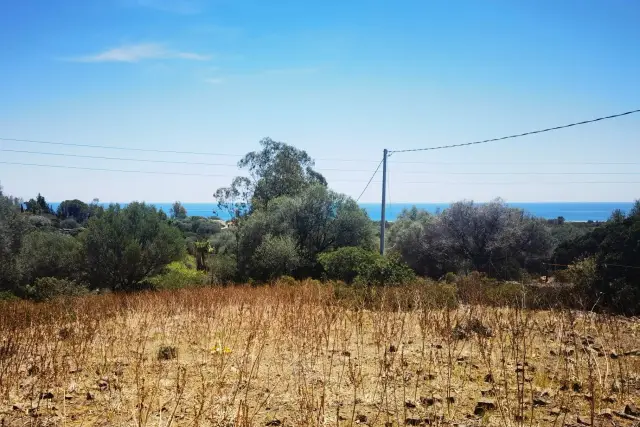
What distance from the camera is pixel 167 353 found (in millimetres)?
6316

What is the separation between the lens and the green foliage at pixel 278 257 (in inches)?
984

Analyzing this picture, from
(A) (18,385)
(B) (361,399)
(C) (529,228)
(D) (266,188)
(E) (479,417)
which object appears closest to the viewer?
(E) (479,417)

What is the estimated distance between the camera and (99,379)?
16.9 ft

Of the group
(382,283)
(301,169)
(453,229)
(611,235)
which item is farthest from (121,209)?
(611,235)

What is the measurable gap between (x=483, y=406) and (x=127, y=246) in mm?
25647

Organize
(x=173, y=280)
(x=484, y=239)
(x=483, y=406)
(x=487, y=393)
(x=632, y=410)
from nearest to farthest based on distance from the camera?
(x=632, y=410), (x=483, y=406), (x=487, y=393), (x=173, y=280), (x=484, y=239)

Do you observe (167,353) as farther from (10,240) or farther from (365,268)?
(10,240)

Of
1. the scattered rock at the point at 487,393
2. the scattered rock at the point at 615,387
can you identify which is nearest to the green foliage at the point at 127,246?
the scattered rock at the point at 487,393

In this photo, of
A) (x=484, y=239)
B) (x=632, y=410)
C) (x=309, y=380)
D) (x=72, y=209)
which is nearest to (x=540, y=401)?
(x=632, y=410)

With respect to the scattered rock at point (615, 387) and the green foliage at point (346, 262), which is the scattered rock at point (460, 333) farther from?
the green foliage at point (346, 262)

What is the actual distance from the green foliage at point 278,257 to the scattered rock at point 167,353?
59.1ft

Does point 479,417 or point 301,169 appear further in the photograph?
point 301,169

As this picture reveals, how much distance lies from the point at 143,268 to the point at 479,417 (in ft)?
88.2

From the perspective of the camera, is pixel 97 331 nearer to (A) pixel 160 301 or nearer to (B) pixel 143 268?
(A) pixel 160 301
